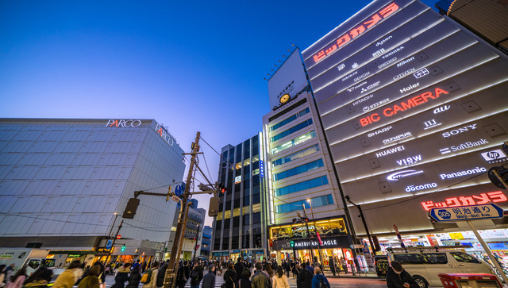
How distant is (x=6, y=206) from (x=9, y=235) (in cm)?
670

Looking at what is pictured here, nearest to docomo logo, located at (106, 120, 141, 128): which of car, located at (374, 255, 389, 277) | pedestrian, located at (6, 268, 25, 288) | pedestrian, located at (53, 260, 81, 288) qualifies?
pedestrian, located at (6, 268, 25, 288)

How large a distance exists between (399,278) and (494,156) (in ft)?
71.3

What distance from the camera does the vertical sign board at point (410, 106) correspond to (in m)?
19.2

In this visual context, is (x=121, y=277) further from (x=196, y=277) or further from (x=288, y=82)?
(x=288, y=82)

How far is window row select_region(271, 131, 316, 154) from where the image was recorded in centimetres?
3363

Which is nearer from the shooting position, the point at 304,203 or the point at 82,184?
the point at 304,203

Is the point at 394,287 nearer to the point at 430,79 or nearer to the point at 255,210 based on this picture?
the point at 430,79

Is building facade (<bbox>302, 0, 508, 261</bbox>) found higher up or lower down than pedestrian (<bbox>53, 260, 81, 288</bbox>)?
higher up

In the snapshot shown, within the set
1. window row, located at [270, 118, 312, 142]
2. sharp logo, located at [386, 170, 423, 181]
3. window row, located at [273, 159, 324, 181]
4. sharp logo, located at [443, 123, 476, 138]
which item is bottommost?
sharp logo, located at [386, 170, 423, 181]

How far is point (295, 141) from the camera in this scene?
35375mm

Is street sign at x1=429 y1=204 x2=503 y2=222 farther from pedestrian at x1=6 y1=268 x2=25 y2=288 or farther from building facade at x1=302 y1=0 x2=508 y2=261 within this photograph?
pedestrian at x1=6 y1=268 x2=25 y2=288

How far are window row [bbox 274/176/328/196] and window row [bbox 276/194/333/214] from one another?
199 cm

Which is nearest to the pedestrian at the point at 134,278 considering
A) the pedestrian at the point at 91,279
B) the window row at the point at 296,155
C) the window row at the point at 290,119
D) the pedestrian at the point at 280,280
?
the pedestrian at the point at 91,279

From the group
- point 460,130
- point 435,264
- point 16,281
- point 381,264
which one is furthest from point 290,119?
point 16,281
